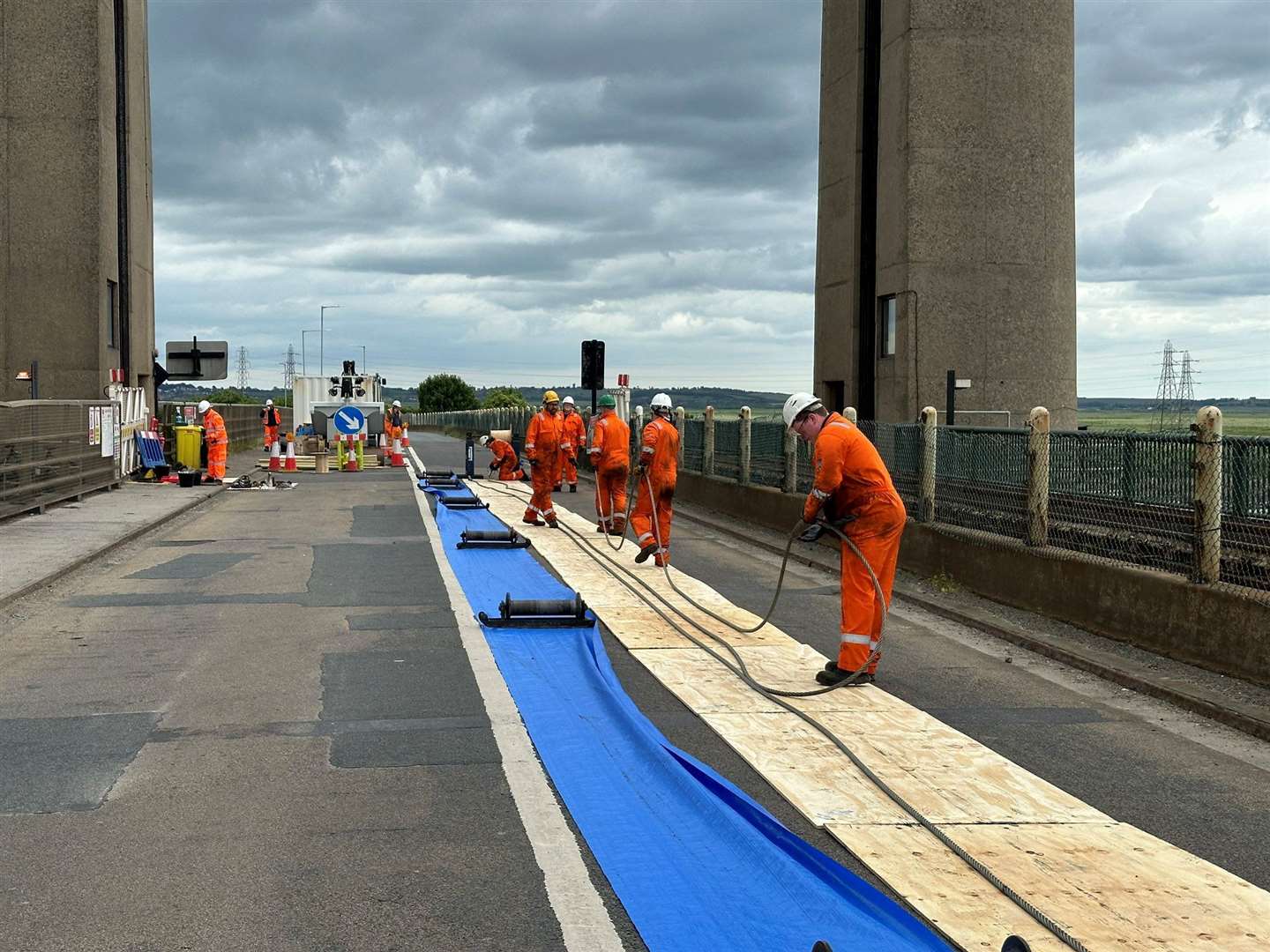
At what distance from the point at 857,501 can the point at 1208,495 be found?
2.51m

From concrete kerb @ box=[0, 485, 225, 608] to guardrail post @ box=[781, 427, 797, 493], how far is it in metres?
9.18

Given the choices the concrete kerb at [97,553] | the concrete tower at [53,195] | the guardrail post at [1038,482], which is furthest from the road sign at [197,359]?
the guardrail post at [1038,482]

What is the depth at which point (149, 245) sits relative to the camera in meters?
45.3

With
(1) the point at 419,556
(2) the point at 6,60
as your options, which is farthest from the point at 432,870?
(2) the point at 6,60

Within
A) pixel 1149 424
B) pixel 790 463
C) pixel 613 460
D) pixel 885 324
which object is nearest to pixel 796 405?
pixel 613 460

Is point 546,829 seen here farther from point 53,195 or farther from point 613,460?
point 53,195

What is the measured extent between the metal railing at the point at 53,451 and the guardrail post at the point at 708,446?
11053mm

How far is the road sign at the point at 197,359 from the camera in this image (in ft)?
123

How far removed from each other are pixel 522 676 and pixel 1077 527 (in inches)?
203

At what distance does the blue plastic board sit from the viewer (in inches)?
188

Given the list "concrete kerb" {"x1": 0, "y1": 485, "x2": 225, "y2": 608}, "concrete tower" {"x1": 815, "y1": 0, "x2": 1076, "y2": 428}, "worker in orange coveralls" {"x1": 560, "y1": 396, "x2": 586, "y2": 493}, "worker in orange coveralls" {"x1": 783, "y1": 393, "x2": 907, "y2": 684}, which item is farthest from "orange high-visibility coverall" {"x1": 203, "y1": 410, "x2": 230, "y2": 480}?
"worker in orange coveralls" {"x1": 783, "y1": 393, "x2": 907, "y2": 684}

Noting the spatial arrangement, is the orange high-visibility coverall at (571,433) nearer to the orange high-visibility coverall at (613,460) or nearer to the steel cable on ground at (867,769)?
the orange high-visibility coverall at (613,460)

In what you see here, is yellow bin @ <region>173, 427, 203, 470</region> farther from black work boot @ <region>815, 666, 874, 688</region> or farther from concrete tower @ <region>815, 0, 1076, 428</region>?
black work boot @ <region>815, 666, 874, 688</region>

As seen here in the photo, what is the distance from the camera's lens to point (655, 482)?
16.2m
